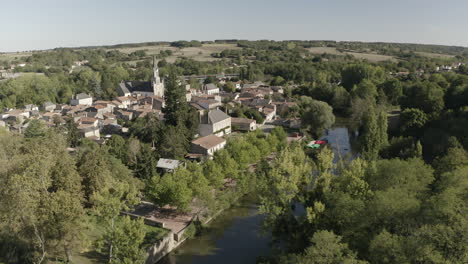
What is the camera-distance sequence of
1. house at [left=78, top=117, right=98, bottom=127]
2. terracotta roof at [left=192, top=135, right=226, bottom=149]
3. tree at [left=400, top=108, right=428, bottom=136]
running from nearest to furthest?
terracotta roof at [left=192, top=135, right=226, bottom=149]
tree at [left=400, top=108, right=428, bottom=136]
house at [left=78, top=117, right=98, bottom=127]

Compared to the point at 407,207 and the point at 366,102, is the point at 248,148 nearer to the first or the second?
the point at 407,207


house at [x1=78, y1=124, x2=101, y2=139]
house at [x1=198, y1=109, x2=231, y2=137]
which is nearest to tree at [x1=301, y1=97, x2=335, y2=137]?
house at [x1=198, y1=109, x2=231, y2=137]

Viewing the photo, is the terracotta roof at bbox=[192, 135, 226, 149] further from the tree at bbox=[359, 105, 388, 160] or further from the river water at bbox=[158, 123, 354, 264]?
the tree at bbox=[359, 105, 388, 160]

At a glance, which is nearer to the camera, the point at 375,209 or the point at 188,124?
the point at 375,209

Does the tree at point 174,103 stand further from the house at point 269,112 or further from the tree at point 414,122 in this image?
the tree at point 414,122

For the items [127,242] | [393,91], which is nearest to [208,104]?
[393,91]

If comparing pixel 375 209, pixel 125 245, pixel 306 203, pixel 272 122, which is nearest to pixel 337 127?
pixel 272 122

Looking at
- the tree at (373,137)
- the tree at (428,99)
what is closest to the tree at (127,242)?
the tree at (373,137)
